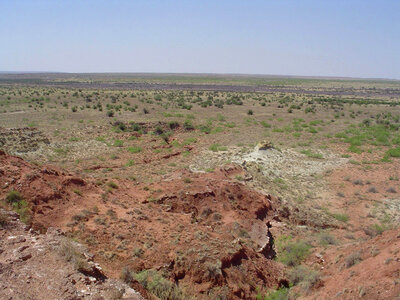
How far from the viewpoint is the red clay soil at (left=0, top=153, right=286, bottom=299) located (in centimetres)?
732

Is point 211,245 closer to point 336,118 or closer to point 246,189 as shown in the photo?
point 246,189

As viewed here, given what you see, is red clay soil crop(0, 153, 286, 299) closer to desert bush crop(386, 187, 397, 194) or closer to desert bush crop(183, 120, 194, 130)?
desert bush crop(386, 187, 397, 194)

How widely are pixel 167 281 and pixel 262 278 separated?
2701 millimetres

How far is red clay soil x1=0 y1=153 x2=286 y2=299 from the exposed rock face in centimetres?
93

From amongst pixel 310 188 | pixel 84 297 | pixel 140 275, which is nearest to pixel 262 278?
pixel 140 275

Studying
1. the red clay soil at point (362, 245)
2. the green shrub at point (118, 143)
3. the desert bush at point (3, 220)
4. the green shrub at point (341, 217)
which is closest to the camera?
the red clay soil at point (362, 245)

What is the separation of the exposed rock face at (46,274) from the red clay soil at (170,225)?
93 centimetres

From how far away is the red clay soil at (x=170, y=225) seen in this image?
732 centimetres

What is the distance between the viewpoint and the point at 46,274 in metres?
5.53

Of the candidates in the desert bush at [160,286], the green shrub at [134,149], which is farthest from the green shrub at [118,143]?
the desert bush at [160,286]

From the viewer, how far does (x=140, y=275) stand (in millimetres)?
6758

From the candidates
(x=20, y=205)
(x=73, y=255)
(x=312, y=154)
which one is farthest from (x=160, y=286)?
(x=312, y=154)

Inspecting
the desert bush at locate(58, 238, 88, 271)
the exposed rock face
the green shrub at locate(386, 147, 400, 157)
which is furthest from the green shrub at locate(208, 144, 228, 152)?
the desert bush at locate(58, 238, 88, 271)

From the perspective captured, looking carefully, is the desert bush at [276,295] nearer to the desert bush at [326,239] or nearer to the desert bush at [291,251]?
the desert bush at [291,251]
